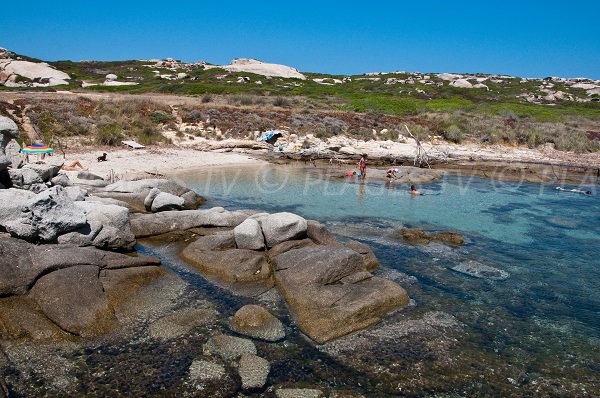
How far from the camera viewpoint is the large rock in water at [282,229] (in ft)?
42.1

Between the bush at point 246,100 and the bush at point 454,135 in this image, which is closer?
the bush at point 454,135

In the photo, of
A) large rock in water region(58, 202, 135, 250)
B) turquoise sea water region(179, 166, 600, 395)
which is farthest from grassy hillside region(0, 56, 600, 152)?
large rock in water region(58, 202, 135, 250)

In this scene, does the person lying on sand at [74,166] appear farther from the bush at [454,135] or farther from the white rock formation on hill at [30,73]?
the white rock formation on hill at [30,73]

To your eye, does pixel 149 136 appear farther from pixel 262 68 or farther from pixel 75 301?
pixel 262 68

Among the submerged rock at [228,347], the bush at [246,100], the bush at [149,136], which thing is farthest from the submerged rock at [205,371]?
the bush at [246,100]

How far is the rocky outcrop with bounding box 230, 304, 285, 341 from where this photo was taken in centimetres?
882

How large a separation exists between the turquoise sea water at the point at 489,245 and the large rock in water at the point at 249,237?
11.9ft

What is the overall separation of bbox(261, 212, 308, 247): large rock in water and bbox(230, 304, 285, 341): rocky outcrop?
140 inches

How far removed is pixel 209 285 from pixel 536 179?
86.3ft

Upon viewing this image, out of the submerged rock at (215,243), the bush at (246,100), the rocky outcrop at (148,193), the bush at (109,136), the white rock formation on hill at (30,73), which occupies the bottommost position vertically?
the submerged rock at (215,243)

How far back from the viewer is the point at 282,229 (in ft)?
42.1

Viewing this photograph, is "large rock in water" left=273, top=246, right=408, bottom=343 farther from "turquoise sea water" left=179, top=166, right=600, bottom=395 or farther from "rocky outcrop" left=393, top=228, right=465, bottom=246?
"rocky outcrop" left=393, top=228, right=465, bottom=246

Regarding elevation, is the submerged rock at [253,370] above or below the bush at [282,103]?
below

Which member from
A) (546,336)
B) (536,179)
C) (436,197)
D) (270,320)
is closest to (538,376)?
(546,336)
